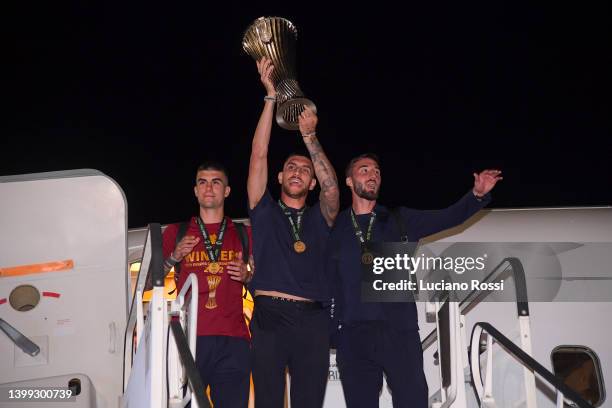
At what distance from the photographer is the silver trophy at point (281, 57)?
4.91m

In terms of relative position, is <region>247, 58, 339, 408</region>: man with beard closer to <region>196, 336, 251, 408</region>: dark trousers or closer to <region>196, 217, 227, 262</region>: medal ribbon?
<region>196, 336, 251, 408</region>: dark trousers

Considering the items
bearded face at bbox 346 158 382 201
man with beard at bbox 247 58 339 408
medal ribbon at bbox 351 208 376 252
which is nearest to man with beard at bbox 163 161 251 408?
man with beard at bbox 247 58 339 408

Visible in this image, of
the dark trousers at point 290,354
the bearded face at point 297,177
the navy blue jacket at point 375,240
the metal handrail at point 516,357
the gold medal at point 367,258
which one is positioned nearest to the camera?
the metal handrail at point 516,357

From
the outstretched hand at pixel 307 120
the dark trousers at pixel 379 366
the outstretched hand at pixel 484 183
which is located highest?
the outstretched hand at pixel 307 120

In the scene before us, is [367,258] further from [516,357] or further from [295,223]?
[516,357]

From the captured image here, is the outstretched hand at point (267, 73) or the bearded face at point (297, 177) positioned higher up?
the outstretched hand at point (267, 73)

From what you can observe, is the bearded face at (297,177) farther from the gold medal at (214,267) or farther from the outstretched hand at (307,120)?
the gold medal at (214,267)

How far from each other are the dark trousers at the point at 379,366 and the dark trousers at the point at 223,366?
0.69 m

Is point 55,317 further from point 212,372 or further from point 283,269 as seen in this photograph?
point 283,269

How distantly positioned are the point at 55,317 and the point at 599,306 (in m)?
4.43

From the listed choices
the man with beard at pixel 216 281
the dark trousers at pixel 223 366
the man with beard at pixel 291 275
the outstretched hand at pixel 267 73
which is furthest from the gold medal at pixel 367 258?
the outstretched hand at pixel 267 73

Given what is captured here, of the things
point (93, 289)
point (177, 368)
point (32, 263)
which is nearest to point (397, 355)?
point (177, 368)

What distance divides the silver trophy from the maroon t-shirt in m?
0.98

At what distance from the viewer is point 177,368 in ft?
12.0
